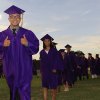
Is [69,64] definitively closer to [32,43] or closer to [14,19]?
[32,43]

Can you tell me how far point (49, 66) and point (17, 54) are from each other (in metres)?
5.41

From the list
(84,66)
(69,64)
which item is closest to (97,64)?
(84,66)

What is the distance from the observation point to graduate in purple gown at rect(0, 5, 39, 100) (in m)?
8.54

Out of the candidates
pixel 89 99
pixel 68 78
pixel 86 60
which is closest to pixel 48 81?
pixel 89 99

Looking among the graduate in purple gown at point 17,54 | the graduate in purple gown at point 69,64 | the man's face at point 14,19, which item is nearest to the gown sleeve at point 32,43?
the graduate in purple gown at point 17,54

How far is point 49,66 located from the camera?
14.0 m

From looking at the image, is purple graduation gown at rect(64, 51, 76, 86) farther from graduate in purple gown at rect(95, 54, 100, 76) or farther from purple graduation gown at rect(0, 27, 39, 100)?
graduate in purple gown at rect(95, 54, 100, 76)

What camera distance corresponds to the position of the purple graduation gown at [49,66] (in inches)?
546

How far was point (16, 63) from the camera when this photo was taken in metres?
8.58

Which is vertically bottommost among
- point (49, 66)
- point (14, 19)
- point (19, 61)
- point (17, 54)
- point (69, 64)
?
point (19, 61)

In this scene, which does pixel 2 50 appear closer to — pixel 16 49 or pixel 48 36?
pixel 16 49

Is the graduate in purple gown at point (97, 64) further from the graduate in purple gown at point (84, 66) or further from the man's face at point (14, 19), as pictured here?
the man's face at point (14, 19)

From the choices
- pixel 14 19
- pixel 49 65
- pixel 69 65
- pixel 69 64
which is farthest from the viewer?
pixel 69 65

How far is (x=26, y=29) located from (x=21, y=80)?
A: 102 centimetres
